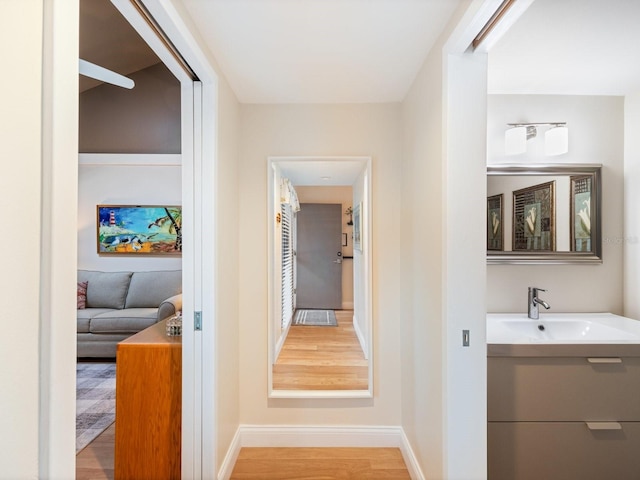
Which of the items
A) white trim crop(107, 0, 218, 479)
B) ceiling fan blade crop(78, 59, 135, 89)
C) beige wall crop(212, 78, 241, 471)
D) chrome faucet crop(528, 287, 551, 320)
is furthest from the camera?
chrome faucet crop(528, 287, 551, 320)

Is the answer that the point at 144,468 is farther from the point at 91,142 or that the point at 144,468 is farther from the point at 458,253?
the point at 91,142

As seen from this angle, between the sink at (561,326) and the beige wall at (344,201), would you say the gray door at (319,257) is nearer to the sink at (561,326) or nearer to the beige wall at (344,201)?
the beige wall at (344,201)

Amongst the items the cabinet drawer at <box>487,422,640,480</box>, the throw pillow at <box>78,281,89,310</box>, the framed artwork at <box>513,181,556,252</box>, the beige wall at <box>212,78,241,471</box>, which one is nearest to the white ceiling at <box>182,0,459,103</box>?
the beige wall at <box>212,78,241,471</box>

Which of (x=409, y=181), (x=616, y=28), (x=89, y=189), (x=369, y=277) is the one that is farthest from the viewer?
(x=89, y=189)

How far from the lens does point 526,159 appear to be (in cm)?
212

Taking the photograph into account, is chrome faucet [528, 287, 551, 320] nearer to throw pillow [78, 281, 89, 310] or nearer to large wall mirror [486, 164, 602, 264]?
large wall mirror [486, 164, 602, 264]

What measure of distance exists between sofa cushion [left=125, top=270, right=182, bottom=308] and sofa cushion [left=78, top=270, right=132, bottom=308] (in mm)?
76

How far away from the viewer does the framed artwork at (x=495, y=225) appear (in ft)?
7.05

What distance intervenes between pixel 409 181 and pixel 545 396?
134 centimetres

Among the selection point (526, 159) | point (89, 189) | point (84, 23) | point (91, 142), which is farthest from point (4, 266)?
point (89, 189)

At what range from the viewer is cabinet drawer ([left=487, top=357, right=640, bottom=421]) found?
1.58m

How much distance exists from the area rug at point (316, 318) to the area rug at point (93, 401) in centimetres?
181

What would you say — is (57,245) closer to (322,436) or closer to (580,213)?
(322,436)

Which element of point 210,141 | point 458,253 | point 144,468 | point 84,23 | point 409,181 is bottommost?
point 144,468
